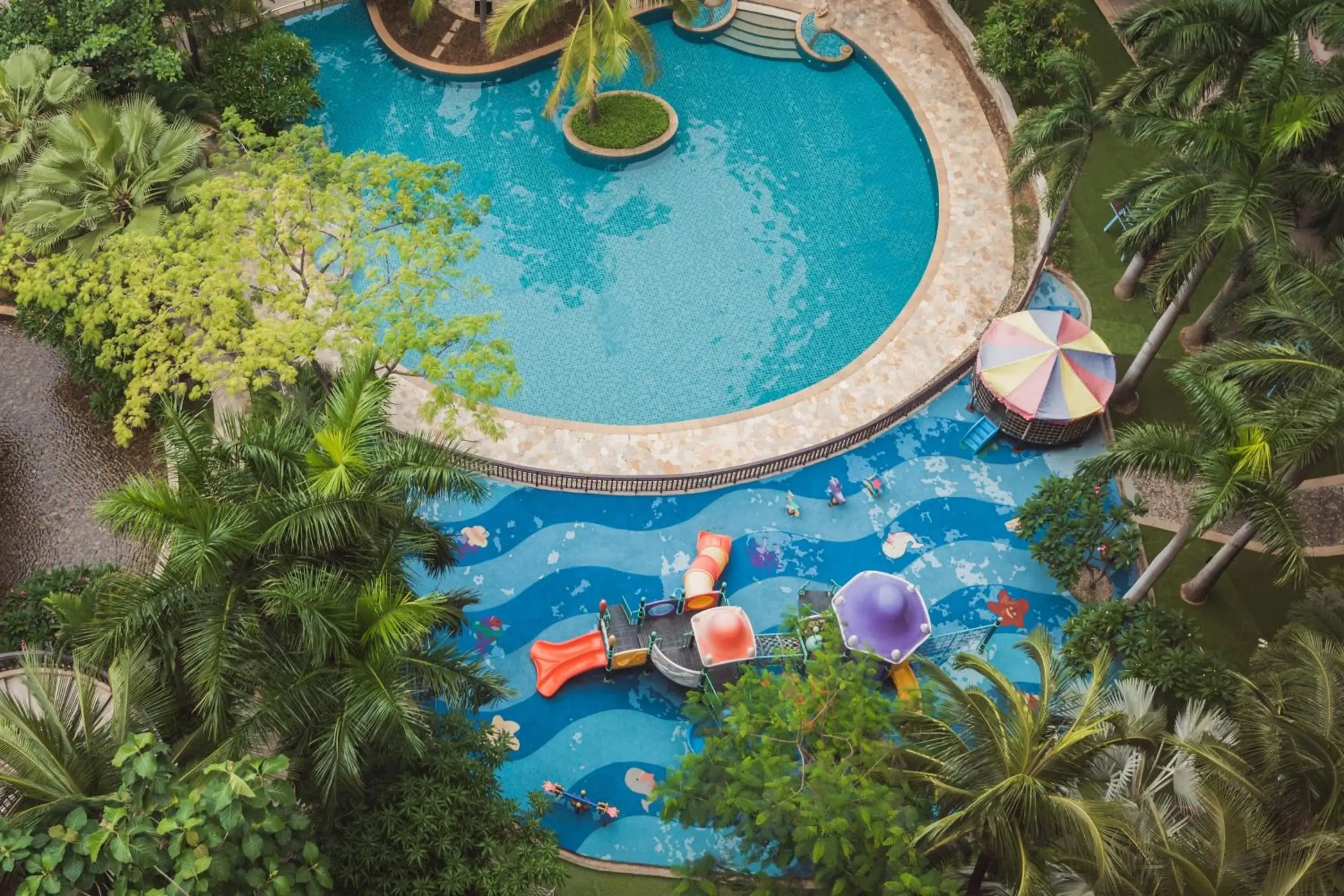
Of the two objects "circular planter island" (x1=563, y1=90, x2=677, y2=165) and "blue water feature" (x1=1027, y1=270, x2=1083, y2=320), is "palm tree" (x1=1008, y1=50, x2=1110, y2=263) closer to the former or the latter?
"blue water feature" (x1=1027, y1=270, x2=1083, y2=320)

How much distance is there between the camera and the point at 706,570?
24844mm

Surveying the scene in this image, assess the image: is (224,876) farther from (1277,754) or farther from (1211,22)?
(1211,22)

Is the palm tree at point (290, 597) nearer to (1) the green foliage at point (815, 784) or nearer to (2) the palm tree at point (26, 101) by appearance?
(1) the green foliage at point (815, 784)

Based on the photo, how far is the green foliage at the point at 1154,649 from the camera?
22.2 meters

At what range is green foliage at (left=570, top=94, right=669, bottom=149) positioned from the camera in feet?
109

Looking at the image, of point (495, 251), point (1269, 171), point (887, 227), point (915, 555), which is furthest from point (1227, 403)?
point (495, 251)

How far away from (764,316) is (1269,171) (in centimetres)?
1254

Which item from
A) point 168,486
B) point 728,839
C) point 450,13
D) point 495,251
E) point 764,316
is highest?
point 168,486

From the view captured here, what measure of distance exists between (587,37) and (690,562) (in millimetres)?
14628

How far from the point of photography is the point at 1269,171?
2142 cm

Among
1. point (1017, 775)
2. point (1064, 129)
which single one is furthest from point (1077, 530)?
point (1017, 775)

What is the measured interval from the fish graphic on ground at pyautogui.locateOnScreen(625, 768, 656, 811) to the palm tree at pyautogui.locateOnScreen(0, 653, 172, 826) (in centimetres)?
959

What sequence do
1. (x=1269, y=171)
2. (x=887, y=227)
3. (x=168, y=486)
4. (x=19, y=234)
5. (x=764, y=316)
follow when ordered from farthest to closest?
(x=887, y=227) < (x=764, y=316) < (x=19, y=234) < (x=1269, y=171) < (x=168, y=486)

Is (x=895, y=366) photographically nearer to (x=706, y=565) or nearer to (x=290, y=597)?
(x=706, y=565)
